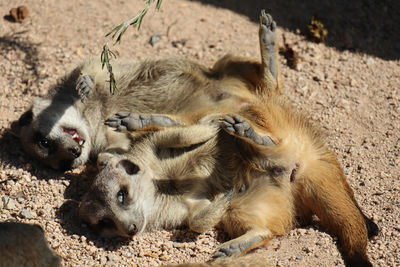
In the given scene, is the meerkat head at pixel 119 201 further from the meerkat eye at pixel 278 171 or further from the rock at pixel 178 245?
the meerkat eye at pixel 278 171

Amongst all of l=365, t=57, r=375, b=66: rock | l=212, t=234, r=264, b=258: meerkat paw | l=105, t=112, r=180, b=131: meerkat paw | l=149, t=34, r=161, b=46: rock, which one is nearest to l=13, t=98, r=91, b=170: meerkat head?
l=105, t=112, r=180, b=131: meerkat paw

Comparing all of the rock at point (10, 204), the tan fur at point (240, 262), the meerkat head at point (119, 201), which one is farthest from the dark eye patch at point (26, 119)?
the tan fur at point (240, 262)

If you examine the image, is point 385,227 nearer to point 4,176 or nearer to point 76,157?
point 76,157

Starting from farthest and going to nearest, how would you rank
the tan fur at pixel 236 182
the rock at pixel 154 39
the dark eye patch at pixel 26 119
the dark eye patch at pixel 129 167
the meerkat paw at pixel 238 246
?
the rock at pixel 154 39, the dark eye patch at pixel 26 119, the dark eye patch at pixel 129 167, the tan fur at pixel 236 182, the meerkat paw at pixel 238 246

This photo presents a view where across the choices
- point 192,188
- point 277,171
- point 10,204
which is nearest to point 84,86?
point 10,204

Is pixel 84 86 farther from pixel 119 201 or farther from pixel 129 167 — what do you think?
pixel 119 201

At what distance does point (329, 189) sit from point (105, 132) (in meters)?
2.18

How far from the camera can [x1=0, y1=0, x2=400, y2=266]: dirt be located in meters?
4.17

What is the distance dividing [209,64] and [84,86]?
1.61 meters

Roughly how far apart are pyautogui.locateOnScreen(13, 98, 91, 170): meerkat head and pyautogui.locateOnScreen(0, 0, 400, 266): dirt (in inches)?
6.5

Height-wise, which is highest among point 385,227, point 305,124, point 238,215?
point 305,124

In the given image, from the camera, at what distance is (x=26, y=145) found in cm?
494

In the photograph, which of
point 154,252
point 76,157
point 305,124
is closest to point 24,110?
point 76,157

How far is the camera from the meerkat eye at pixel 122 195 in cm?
439
